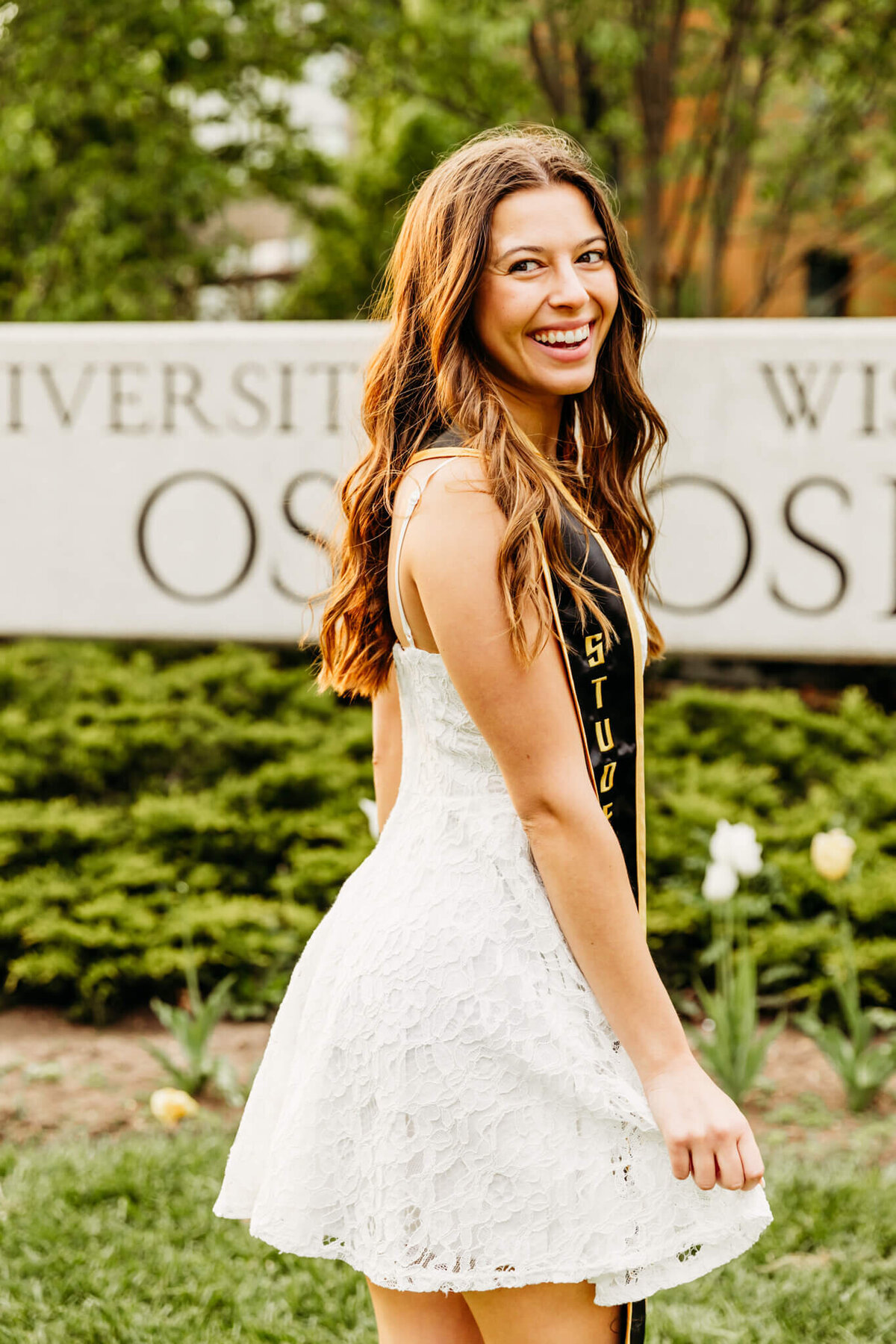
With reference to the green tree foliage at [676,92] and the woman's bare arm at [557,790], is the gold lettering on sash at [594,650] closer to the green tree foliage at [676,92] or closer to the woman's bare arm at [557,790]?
the woman's bare arm at [557,790]

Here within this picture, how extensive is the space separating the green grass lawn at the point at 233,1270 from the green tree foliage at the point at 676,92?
473 cm

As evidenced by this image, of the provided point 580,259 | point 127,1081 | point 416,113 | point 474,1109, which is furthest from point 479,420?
point 416,113

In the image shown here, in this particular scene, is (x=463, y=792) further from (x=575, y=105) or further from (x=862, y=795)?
(x=575, y=105)

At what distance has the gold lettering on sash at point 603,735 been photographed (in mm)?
1363

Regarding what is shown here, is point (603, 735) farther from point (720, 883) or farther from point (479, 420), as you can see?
point (720, 883)

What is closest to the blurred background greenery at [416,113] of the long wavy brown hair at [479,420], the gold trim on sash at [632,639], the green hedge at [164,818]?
the green hedge at [164,818]

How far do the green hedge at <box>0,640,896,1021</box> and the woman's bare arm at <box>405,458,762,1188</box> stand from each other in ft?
9.16

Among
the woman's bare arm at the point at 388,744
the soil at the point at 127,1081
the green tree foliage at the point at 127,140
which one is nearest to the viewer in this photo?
the woman's bare arm at the point at 388,744

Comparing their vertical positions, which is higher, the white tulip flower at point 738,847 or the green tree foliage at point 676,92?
the green tree foliage at point 676,92

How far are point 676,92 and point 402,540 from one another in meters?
6.86

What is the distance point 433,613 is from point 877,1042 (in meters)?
3.59

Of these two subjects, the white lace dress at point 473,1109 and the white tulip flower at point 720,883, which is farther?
the white tulip flower at point 720,883

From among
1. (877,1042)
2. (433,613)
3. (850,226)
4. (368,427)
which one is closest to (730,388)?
(877,1042)

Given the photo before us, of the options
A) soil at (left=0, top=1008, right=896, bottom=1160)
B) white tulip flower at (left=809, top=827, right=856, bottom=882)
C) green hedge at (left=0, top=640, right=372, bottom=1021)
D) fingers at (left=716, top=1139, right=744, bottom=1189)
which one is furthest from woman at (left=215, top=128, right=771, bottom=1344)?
green hedge at (left=0, top=640, right=372, bottom=1021)
